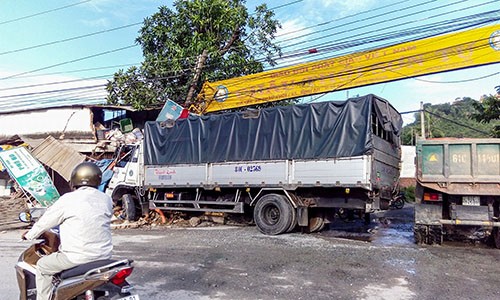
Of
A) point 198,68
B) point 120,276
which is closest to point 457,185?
point 120,276

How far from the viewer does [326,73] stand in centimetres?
1241

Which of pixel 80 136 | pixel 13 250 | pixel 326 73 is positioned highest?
pixel 326 73

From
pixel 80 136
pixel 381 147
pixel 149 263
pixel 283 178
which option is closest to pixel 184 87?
pixel 80 136

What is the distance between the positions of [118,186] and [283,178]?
6.06m

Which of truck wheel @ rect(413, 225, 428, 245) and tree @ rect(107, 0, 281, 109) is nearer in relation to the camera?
truck wheel @ rect(413, 225, 428, 245)

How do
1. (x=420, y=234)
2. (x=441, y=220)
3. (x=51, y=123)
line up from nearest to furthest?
(x=441, y=220) < (x=420, y=234) < (x=51, y=123)

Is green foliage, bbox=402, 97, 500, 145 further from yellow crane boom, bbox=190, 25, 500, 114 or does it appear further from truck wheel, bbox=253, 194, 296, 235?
truck wheel, bbox=253, 194, 296, 235

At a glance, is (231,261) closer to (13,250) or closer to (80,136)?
(13,250)

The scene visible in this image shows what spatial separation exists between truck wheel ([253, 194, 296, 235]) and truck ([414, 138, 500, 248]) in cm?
294

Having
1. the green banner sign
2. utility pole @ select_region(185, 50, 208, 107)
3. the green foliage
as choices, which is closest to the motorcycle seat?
the green banner sign

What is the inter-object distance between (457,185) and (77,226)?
23.8ft

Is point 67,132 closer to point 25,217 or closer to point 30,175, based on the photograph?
point 30,175

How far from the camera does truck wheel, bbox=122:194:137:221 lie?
509 inches

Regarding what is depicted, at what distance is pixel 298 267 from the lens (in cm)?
666
